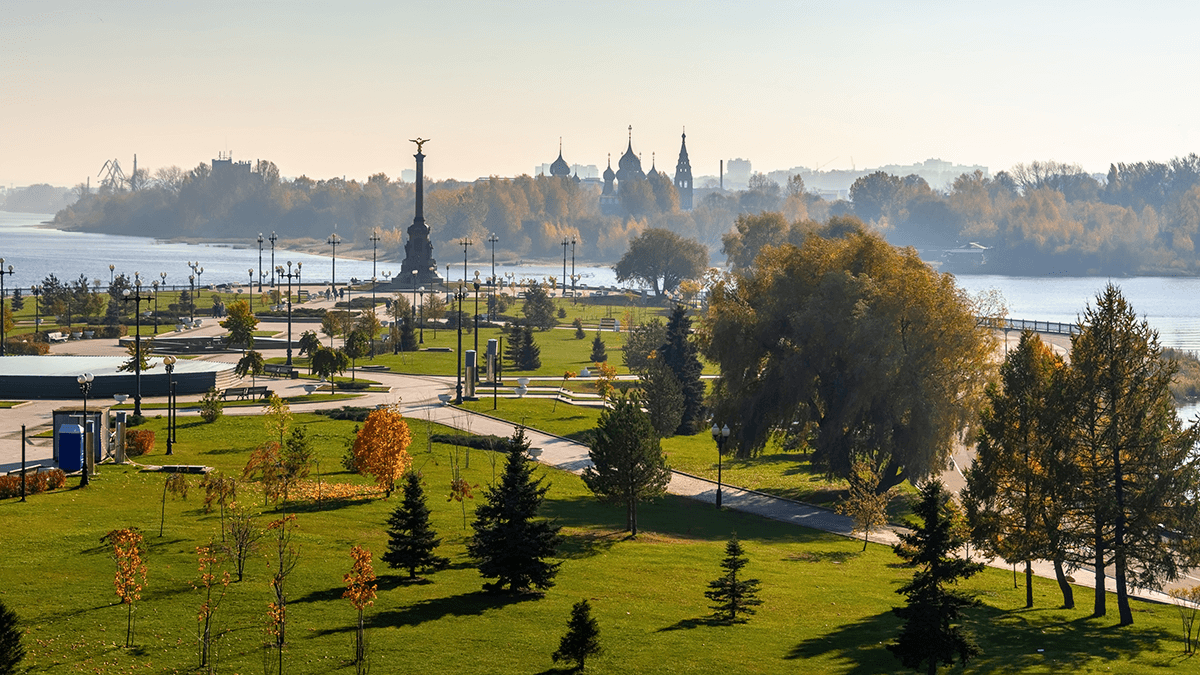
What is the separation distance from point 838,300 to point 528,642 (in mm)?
24519

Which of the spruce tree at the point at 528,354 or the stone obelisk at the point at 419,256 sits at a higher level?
the stone obelisk at the point at 419,256

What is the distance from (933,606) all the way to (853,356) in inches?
822

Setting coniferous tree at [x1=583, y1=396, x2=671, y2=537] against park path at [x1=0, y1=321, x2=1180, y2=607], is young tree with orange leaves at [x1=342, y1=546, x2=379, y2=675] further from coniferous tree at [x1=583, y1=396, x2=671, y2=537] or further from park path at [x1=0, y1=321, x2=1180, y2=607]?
park path at [x1=0, y1=321, x2=1180, y2=607]

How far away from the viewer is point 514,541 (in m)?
25.2

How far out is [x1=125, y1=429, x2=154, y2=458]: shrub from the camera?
3784 cm

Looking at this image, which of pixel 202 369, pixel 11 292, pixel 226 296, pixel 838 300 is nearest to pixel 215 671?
pixel 838 300

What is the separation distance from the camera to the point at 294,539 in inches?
1086

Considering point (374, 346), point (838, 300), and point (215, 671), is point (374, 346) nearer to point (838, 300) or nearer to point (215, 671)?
point (838, 300)

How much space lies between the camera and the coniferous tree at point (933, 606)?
21.7 meters

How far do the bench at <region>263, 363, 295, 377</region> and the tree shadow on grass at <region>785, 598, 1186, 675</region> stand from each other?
4281cm

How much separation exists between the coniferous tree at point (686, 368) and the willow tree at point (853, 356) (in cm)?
781

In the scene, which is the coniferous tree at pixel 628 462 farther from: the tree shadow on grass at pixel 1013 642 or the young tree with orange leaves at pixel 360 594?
the young tree with orange leaves at pixel 360 594

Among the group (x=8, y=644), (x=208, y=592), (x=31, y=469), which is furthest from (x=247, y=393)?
(x=8, y=644)

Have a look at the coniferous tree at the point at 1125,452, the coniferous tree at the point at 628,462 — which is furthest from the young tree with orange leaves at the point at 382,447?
the coniferous tree at the point at 1125,452
